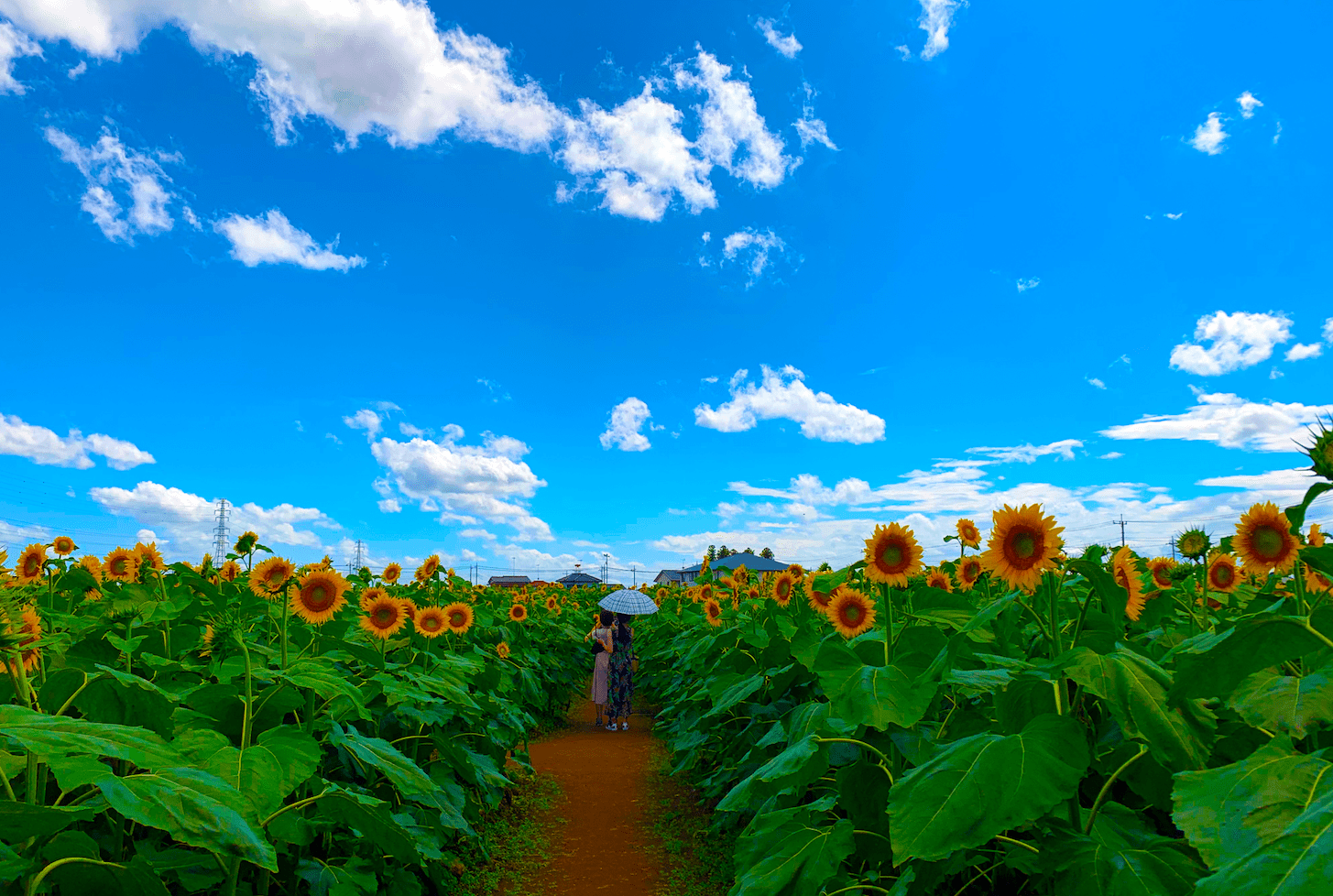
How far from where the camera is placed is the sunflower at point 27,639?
1.78 meters

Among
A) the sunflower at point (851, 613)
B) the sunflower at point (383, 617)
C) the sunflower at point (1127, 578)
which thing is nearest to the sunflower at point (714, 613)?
the sunflower at point (851, 613)

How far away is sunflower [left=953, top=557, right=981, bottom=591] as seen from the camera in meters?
5.04

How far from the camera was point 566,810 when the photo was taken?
7770mm

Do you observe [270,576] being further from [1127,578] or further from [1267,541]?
[1267,541]

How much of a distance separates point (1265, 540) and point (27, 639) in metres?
4.06

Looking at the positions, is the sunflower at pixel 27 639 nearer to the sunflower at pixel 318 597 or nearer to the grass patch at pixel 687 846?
the sunflower at pixel 318 597

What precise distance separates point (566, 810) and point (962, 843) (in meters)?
6.97

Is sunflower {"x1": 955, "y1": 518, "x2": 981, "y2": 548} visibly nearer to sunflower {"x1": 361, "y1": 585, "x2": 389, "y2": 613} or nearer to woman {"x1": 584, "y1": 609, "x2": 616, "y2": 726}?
sunflower {"x1": 361, "y1": 585, "x2": 389, "y2": 613}

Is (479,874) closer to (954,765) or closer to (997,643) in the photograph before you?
(997,643)

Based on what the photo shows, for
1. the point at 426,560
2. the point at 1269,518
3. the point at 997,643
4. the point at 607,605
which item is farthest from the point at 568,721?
the point at 1269,518

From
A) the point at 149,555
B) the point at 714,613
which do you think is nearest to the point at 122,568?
the point at 149,555

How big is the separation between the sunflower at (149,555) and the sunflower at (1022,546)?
5679 mm

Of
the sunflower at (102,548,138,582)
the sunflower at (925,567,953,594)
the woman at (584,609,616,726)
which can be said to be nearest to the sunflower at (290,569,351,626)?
the sunflower at (102,548,138,582)

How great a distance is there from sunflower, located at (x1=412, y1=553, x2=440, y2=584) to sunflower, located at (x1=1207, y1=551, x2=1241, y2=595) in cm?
647
